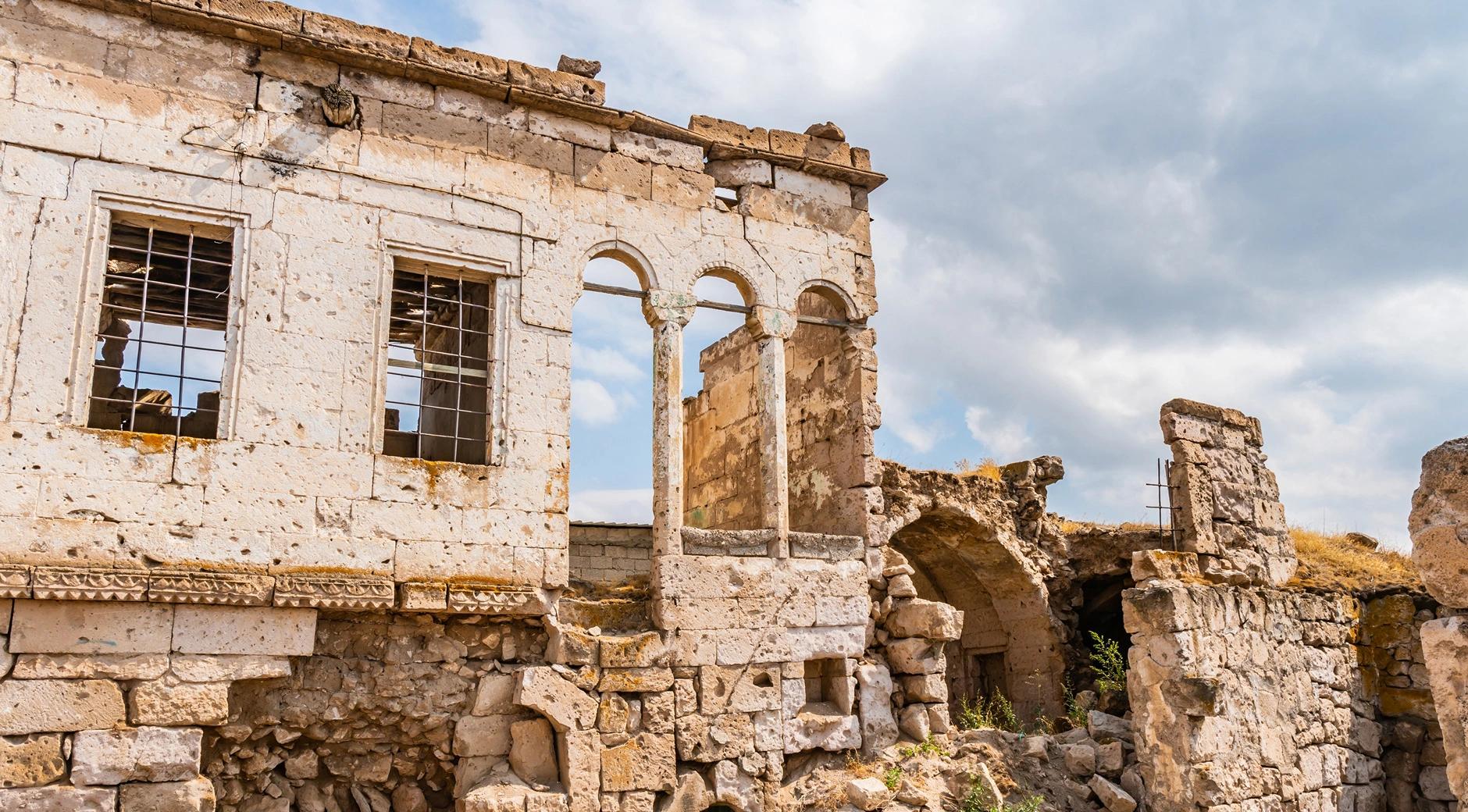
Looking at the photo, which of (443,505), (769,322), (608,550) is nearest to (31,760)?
(443,505)

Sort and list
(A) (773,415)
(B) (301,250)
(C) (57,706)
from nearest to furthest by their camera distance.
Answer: (C) (57,706)
(B) (301,250)
(A) (773,415)

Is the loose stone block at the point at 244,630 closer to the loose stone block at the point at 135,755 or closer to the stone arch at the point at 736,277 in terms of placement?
the loose stone block at the point at 135,755

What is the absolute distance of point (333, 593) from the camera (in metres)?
7.58

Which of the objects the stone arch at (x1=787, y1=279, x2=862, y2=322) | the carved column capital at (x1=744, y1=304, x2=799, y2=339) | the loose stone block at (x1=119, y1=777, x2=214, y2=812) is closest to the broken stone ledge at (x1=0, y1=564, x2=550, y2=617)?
the loose stone block at (x1=119, y1=777, x2=214, y2=812)

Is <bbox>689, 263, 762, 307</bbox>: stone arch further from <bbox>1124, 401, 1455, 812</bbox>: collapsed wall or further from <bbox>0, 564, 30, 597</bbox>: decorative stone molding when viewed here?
<bbox>0, 564, 30, 597</bbox>: decorative stone molding

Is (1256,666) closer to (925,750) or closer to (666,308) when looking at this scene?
(925,750)

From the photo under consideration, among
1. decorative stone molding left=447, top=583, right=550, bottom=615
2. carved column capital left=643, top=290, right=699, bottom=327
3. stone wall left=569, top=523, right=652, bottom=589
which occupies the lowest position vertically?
decorative stone molding left=447, top=583, right=550, bottom=615

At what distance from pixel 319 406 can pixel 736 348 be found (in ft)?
17.8

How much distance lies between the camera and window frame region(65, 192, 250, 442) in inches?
288

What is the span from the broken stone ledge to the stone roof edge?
3.78 m

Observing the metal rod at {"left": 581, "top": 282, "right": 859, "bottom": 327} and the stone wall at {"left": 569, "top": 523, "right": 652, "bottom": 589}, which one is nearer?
the metal rod at {"left": 581, "top": 282, "right": 859, "bottom": 327}

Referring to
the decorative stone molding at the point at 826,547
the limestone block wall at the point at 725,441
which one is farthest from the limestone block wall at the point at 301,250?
the limestone block wall at the point at 725,441

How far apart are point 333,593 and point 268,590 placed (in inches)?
15.8

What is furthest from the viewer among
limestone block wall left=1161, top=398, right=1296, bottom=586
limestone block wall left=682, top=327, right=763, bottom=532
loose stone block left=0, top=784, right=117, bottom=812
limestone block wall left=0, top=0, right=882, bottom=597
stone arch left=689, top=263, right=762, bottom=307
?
limestone block wall left=1161, top=398, right=1296, bottom=586
